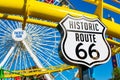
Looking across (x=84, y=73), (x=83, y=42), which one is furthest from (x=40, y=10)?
(x=84, y=73)

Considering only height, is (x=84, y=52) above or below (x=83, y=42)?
below

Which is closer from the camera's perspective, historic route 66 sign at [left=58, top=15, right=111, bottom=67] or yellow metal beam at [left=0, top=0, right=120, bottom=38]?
historic route 66 sign at [left=58, top=15, right=111, bottom=67]

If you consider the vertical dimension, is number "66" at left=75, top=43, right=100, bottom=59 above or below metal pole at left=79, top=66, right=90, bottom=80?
above

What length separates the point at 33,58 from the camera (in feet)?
100

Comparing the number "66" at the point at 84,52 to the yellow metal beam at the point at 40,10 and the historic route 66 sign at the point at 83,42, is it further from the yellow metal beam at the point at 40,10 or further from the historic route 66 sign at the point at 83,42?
the yellow metal beam at the point at 40,10

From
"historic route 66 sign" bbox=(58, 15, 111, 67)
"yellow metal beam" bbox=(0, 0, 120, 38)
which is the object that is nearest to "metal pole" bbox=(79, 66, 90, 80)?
"historic route 66 sign" bbox=(58, 15, 111, 67)

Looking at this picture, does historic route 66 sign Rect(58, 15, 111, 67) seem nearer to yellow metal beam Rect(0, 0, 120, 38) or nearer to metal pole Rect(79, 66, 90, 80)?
metal pole Rect(79, 66, 90, 80)

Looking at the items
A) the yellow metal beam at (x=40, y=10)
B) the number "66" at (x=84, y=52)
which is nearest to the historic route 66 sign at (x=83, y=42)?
the number "66" at (x=84, y=52)

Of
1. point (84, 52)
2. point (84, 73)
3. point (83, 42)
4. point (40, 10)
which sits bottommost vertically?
point (84, 73)

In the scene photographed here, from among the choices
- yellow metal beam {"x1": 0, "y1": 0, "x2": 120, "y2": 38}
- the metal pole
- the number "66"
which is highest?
yellow metal beam {"x1": 0, "y1": 0, "x2": 120, "y2": 38}

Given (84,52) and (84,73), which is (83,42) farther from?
(84,73)

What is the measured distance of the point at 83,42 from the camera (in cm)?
373

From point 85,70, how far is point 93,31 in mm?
484

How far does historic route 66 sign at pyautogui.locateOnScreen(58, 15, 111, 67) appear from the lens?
3.63 meters
